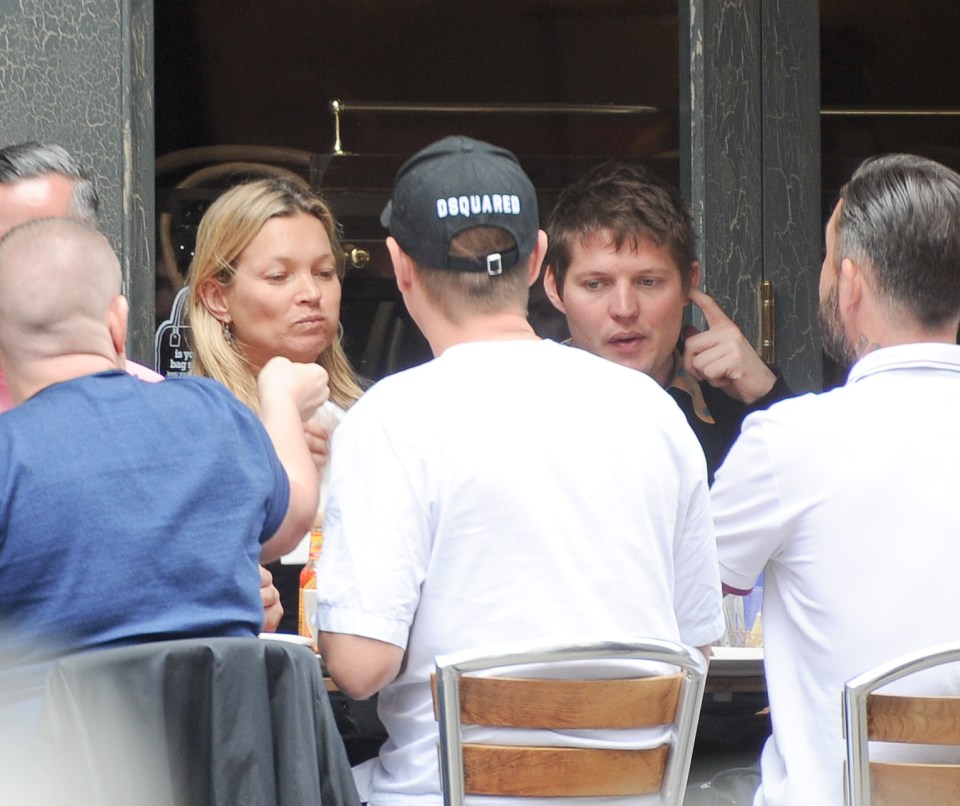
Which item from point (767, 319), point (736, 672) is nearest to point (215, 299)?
point (767, 319)

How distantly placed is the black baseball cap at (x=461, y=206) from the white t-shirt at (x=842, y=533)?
1.45ft

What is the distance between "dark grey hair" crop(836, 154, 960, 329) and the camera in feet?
7.48

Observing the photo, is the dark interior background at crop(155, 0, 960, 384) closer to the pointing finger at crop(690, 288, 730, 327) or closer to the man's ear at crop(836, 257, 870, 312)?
the pointing finger at crop(690, 288, 730, 327)

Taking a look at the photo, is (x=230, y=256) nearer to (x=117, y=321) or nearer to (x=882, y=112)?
(x=117, y=321)

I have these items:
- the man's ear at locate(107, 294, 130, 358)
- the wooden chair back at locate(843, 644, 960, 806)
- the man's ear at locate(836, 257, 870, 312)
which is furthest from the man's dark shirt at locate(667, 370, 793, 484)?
the man's ear at locate(107, 294, 130, 358)

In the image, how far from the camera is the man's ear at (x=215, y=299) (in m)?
3.53

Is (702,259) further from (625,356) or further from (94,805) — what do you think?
(94,805)

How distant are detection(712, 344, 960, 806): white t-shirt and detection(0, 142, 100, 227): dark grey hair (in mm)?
1486

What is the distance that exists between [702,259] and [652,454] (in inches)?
71.5

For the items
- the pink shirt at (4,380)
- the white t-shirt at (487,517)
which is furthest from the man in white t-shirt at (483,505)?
the pink shirt at (4,380)

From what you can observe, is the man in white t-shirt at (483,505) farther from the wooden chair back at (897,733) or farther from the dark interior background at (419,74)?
the dark interior background at (419,74)

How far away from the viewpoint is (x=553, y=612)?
78.5 inches

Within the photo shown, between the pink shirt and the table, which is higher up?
the pink shirt

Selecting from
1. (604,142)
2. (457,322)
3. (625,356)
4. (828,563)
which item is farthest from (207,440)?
(604,142)
